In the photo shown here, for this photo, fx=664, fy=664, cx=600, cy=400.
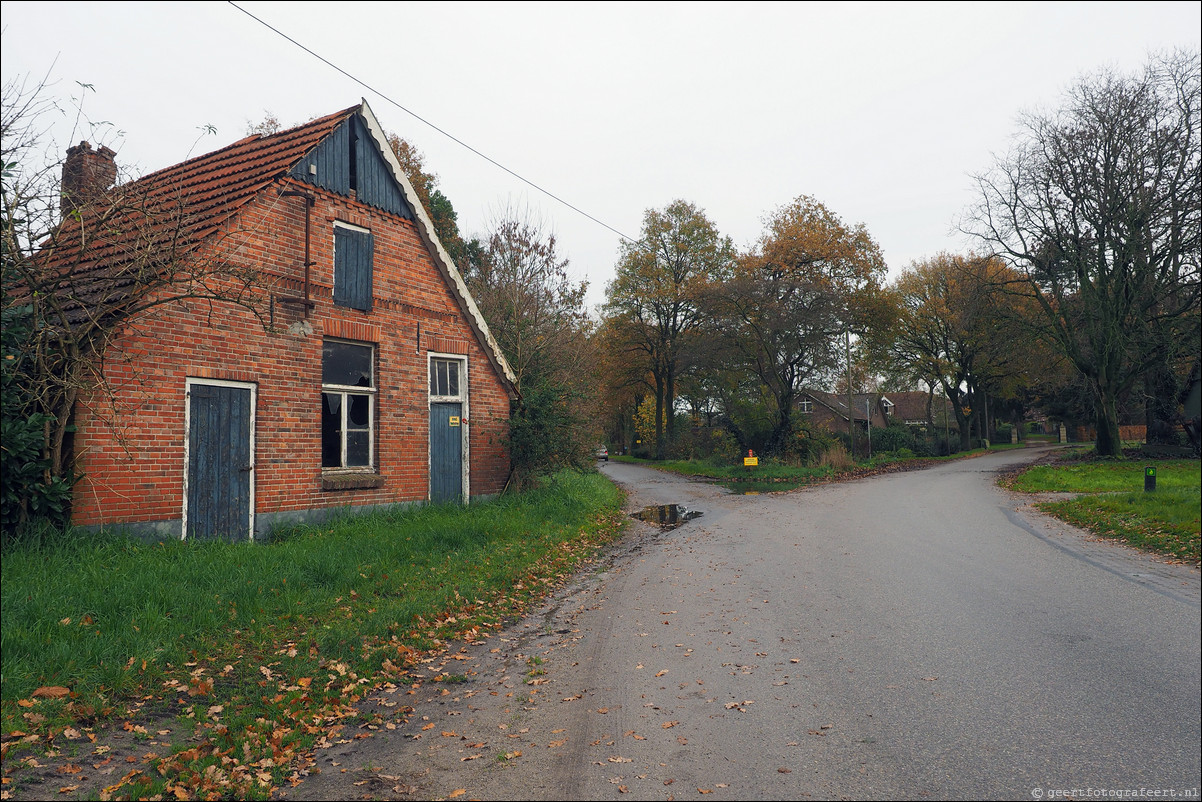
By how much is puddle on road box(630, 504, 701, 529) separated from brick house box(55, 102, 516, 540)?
3712mm

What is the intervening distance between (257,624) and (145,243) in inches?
198

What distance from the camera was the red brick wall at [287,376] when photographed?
27.7ft

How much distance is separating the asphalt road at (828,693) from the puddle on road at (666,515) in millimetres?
6172

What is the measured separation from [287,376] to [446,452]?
367 cm

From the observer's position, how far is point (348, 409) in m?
11.7

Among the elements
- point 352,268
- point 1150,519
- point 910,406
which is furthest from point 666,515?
point 910,406

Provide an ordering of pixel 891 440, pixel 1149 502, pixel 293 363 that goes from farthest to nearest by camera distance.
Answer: pixel 891 440 → pixel 293 363 → pixel 1149 502

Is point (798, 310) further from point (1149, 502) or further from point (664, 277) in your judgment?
point (1149, 502)

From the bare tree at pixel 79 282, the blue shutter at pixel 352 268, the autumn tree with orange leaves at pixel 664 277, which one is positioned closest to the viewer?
the bare tree at pixel 79 282

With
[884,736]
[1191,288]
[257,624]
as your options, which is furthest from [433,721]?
[1191,288]

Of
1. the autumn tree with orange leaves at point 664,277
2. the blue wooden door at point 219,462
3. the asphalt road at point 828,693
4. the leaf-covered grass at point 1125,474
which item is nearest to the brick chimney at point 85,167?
the blue wooden door at point 219,462

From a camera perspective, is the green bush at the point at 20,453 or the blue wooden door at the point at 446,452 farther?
the blue wooden door at the point at 446,452

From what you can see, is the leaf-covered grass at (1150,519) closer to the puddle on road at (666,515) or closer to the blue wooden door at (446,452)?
the puddle on road at (666,515)

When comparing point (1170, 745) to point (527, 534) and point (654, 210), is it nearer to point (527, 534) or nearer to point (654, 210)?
point (527, 534)
